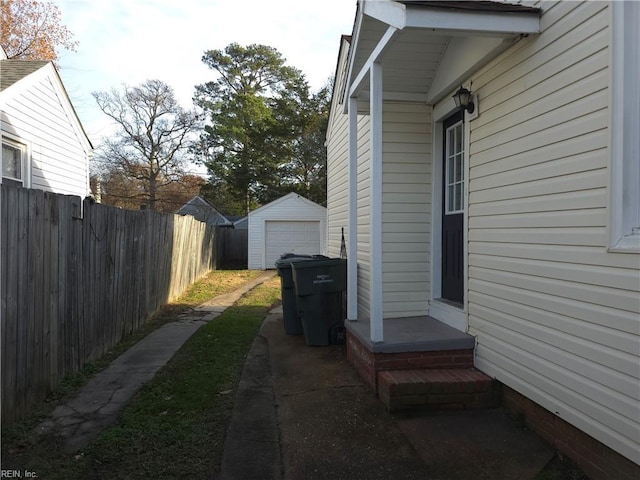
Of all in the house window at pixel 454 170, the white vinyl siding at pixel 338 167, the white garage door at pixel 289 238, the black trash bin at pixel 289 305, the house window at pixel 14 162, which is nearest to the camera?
the house window at pixel 454 170

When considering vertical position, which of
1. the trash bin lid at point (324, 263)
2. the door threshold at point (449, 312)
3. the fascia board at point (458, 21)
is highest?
the fascia board at point (458, 21)

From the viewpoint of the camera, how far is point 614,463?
264cm

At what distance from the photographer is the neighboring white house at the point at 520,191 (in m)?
2.60

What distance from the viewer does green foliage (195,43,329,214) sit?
2938 cm

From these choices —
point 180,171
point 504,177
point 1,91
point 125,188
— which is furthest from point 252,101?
point 504,177

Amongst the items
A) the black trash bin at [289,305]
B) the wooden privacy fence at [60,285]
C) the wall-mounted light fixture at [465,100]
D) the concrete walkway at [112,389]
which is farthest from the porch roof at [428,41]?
the concrete walkway at [112,389]

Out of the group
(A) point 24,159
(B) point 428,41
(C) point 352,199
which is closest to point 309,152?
(A) point 24,159

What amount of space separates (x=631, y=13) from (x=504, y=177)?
1.48 meters

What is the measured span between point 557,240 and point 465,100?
6.11ft

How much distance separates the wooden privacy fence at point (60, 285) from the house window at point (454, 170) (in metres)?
4.09

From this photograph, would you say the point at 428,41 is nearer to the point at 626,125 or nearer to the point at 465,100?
the point at 465,100

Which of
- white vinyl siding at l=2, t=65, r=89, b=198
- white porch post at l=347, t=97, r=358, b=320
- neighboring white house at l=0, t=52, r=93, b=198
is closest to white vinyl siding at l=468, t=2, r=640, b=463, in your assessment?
white porch post at l=347, t=97, r=358, b=320

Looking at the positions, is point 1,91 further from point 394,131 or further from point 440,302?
point 440,302

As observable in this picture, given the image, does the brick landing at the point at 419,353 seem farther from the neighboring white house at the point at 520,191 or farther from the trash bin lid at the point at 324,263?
the trash bin lid at the point at 324,263
